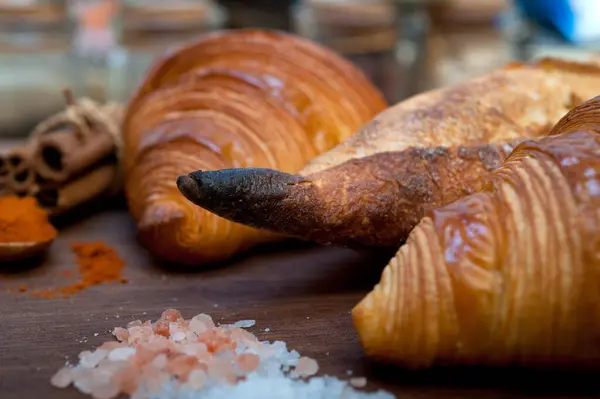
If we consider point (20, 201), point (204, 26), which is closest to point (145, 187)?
point (20, 201)

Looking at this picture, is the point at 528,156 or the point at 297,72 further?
Result: the point at 297,72

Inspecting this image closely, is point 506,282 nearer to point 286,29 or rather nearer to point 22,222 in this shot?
A: point 22,222

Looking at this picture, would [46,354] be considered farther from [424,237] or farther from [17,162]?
[17,162]

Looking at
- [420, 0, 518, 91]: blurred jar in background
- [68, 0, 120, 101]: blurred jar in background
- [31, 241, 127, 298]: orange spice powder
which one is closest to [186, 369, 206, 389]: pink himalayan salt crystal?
[31, 241, 127, 298]: orange spice powder

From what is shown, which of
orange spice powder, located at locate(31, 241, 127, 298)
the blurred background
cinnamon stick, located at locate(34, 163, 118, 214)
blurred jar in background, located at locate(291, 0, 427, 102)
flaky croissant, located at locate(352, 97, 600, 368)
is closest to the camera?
flaky croissant, located at locate(352, 97, 600, 368)

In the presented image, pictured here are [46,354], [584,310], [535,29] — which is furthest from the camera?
[535,29]

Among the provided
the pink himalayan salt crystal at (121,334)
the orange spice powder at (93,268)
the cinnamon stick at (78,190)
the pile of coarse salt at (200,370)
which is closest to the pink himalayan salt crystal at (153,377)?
the pile of coarse salt at (200,370)

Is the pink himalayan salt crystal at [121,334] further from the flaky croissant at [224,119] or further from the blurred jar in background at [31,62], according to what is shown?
the blurred jar in background at [31,62]

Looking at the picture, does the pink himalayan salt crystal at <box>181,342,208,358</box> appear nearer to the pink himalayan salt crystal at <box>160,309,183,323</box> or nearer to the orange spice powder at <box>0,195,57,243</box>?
the pink himalayan salt crystal at <box>160,309,183,323</box>
